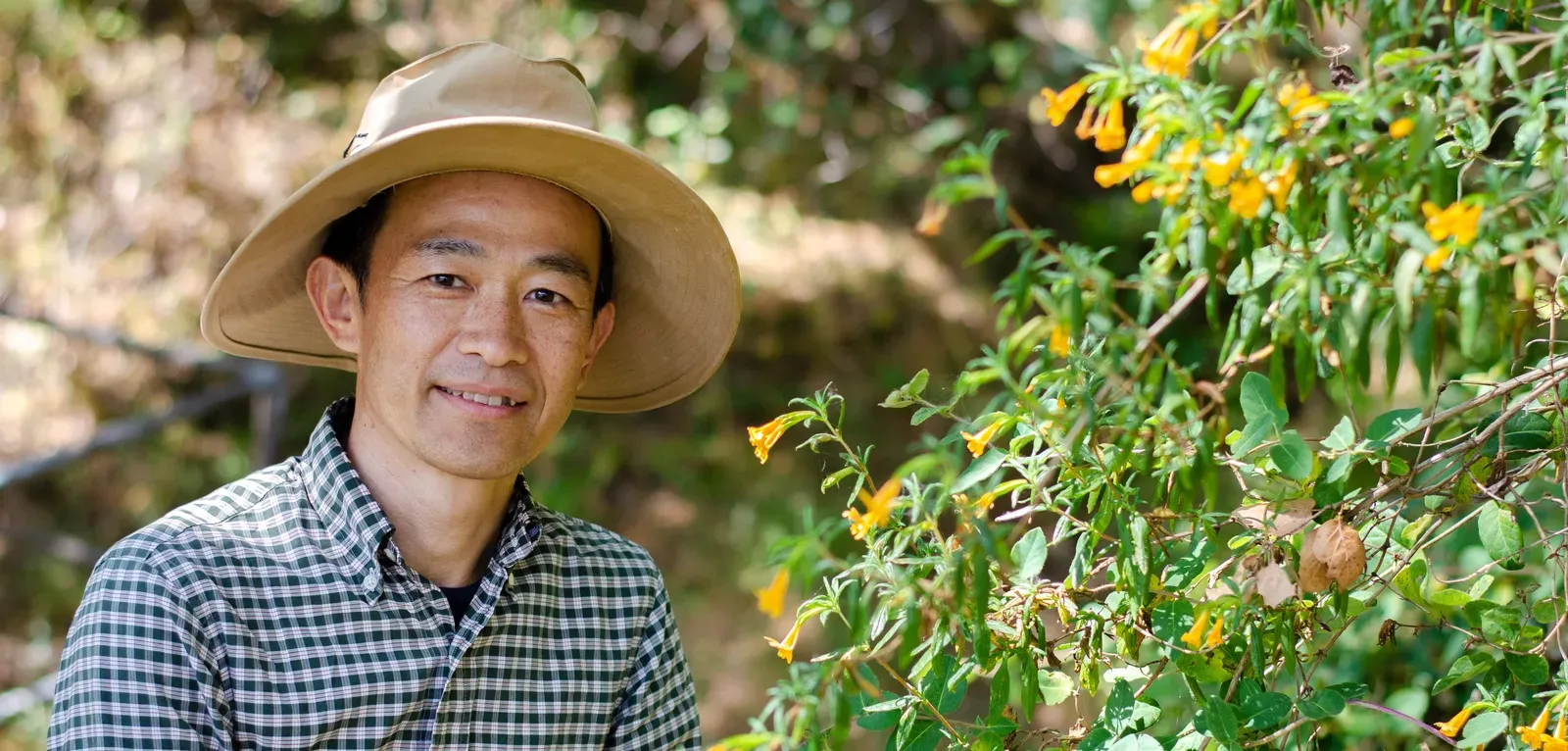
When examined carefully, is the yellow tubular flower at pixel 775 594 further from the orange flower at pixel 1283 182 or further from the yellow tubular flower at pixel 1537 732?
the yellow tubular flower at pixel 1537 732

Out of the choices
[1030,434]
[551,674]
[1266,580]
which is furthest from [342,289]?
[1266,580]

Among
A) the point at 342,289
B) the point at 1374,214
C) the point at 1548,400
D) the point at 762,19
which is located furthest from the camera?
the point at 762,19

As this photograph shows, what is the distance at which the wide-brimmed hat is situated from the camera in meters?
1.57

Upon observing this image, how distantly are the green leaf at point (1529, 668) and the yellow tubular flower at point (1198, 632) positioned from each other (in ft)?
1.17

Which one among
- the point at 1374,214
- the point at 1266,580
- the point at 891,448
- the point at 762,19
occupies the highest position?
the point at 762,19

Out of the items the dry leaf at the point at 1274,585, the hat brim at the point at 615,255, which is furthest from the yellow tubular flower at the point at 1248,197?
the hat brim at the point at 615,255

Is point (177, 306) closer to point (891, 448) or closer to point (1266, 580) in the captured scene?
point (891, 448)

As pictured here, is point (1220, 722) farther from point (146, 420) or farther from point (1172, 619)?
point (146, 420)

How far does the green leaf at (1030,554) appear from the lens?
3.88 ft

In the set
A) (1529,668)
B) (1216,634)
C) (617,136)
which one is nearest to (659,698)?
(1216,634)

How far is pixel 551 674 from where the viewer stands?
1664 millimetres

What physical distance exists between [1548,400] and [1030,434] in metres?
0.52

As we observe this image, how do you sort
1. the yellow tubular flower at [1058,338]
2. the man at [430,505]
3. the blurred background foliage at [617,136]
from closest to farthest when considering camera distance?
the yellow tubular flower at [1058,338] → the man at [430,505] → the blurred background foliage at [617,136]

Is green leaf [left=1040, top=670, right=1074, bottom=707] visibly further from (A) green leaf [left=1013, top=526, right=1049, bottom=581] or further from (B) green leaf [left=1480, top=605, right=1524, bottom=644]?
(B) green leaf [left=1480, top=605, right=1524, bottom=644]
